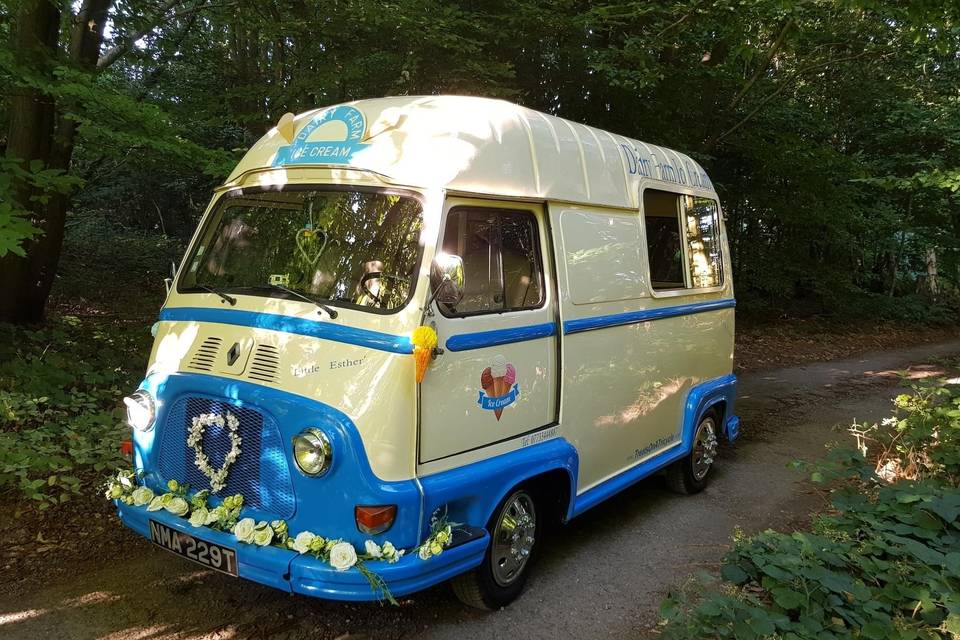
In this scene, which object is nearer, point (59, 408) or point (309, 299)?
point (309, 299)

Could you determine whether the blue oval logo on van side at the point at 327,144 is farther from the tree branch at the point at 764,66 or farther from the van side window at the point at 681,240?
the tree branch at the point at 764,66

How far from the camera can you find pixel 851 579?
304 cm

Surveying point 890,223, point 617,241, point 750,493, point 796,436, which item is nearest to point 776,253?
point 890,223

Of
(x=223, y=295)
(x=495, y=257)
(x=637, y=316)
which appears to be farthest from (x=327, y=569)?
(x=637, y=316)

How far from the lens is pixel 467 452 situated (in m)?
3.44

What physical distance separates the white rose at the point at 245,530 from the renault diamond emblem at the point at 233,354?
0.77 meters

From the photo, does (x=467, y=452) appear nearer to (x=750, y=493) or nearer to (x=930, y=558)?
(x=930, y=558)

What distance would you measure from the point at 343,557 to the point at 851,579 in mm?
2306

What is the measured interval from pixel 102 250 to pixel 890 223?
18.0 metres

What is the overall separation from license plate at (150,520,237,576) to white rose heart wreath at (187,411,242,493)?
259 millimetres

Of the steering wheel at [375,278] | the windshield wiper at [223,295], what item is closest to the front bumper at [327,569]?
the windshield wiper at [223,295]

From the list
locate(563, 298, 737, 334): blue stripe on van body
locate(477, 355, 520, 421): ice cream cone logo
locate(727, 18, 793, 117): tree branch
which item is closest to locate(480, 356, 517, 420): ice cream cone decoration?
locate(477, 355, 520, 421): ice cream cone logo

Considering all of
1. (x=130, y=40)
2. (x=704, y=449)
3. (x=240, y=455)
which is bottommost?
(x=704, y=449)

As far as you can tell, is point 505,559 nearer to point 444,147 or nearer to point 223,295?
point 223,295
